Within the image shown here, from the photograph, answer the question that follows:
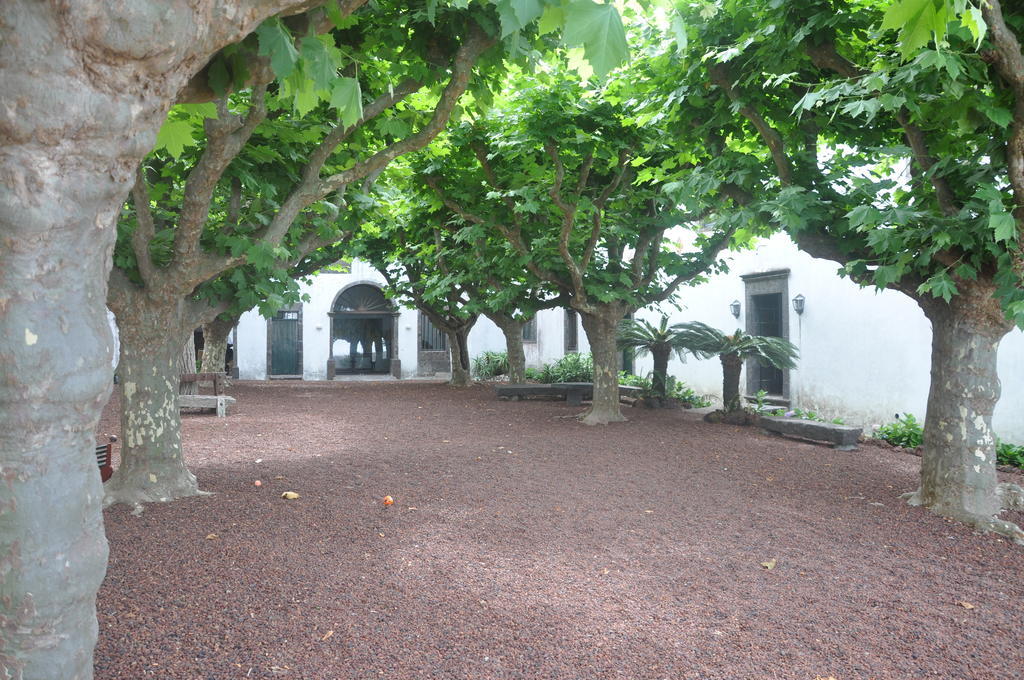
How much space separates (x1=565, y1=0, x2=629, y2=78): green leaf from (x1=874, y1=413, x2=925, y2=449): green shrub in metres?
8.41

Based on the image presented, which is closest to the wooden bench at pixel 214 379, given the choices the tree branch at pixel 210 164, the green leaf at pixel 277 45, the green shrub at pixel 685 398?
the tree branch at pixel 210 164

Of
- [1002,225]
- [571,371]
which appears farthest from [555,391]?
[1002,225]

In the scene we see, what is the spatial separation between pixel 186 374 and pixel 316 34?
35.8ft

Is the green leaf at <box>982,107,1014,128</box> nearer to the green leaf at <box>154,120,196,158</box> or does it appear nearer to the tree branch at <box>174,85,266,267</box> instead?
the tree branch at <box>174,85,266,267</box>

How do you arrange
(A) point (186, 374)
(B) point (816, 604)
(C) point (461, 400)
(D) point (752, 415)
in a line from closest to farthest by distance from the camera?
(B) point (816, 604), (D) point (752, 415), (A) point (186, 374), (C) point (461, 400)

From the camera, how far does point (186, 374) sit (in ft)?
38.7

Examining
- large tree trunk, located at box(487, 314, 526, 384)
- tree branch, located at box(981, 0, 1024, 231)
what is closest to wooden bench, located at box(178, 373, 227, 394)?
large tree trunk, located at box(487, 314, 526, 384)

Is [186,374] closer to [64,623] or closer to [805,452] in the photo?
[805,452]

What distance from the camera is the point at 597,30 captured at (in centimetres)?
164

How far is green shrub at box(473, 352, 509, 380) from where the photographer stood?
22.1 m

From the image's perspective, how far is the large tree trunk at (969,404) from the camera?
15.4 ft

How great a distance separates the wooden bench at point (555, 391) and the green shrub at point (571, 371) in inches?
134

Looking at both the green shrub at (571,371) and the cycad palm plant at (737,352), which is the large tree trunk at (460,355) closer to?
the green shrub at (571,371)

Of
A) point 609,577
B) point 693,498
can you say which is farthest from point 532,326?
point 609,577
